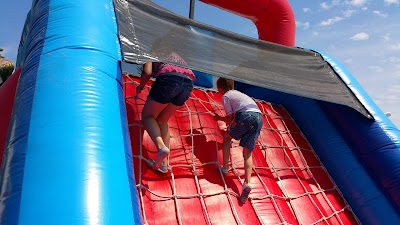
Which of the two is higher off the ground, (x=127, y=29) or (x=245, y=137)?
(x=127, y=29)

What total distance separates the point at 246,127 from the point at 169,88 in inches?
20.4

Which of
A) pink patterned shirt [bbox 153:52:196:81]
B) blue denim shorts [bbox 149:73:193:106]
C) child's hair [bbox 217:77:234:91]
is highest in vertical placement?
child's hair [bbox 217:77:234:91]

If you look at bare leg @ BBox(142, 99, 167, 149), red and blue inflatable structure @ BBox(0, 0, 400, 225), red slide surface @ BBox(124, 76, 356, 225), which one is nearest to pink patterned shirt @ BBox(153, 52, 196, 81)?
bare leg @ BBox(142, 99, 167, 149)

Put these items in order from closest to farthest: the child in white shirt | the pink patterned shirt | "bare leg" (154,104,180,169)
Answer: the pink patterned shirt → "bare leg" (154,104,180,169) → the child in white shirt

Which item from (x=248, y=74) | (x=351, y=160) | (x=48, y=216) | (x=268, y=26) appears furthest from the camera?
(x=268, y=26)

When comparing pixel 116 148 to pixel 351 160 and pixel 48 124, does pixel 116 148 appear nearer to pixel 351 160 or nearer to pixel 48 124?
pixel 48 124

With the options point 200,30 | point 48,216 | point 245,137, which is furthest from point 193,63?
point 48,216

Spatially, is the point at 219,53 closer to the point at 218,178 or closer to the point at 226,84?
the point at 226,84

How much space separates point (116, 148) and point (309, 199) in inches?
60.4

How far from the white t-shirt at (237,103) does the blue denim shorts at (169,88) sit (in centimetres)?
35

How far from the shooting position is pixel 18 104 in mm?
1594

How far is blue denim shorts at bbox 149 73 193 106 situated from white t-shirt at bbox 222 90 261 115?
1.15 feet

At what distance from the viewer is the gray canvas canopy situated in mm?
2059

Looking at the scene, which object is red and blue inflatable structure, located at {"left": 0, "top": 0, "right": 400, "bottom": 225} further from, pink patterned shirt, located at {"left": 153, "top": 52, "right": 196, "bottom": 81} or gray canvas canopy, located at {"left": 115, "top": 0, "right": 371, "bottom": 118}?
pink patterned shirt, located at {"left": 153, "top": 52, "right": 196, "bottom": 81}
